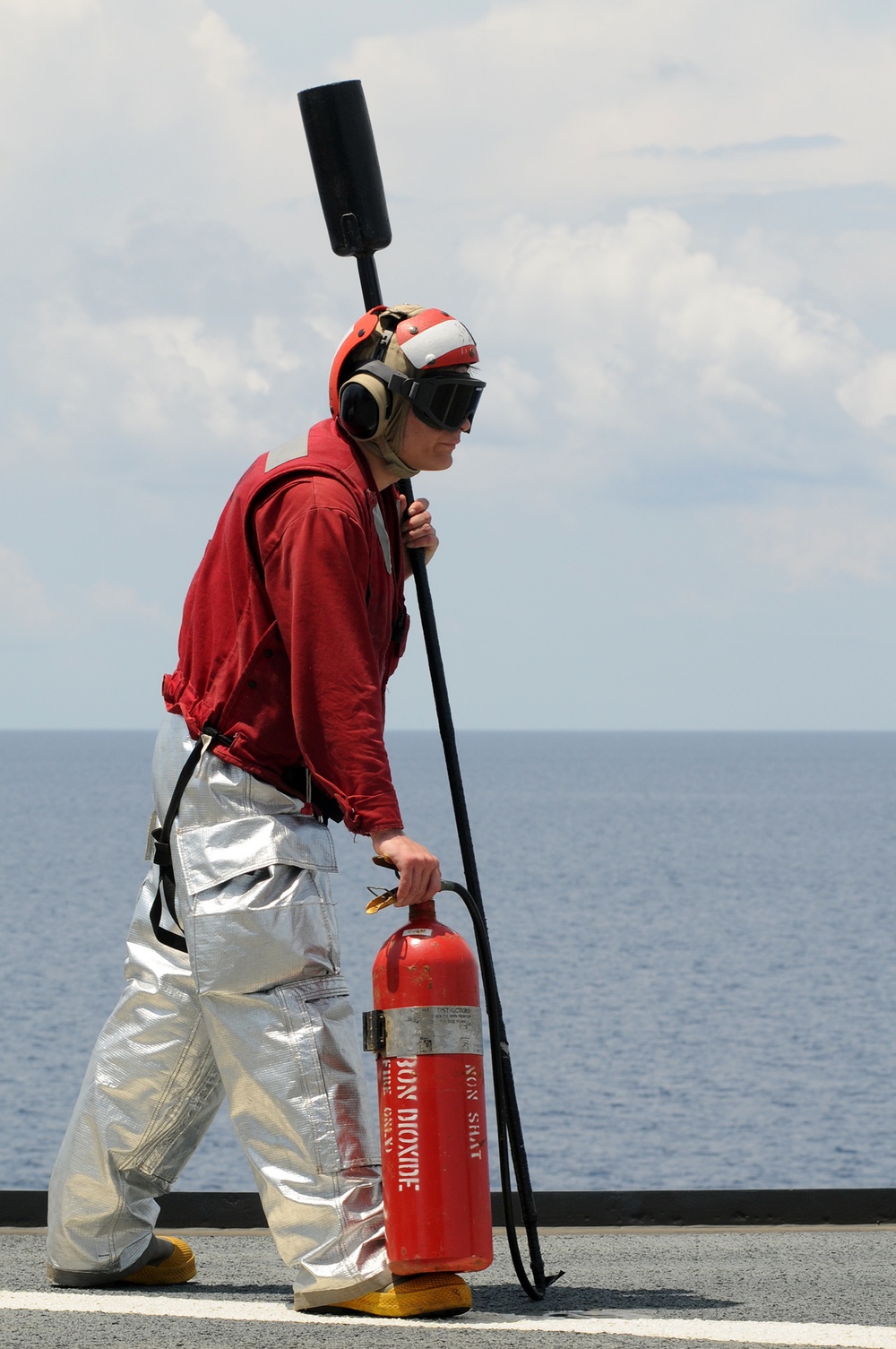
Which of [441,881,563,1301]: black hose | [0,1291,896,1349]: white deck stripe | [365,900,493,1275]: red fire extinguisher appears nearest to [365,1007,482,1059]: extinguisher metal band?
[365,900,493,1275]: red fire extinguisher

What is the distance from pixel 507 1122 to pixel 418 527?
1.27 metres

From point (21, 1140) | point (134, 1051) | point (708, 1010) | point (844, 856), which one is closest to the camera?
point (134, 1051)

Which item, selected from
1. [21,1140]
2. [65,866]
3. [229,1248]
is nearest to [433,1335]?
[229,1248]

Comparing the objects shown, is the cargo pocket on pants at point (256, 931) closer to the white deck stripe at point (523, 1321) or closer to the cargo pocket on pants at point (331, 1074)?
the cargo pocket on pants at point (331, 1074)

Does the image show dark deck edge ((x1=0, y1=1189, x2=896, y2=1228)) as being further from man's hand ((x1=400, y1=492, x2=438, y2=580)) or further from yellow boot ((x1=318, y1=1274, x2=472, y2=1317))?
man's hand ((x1=400, y1=492, x2=438, y2=580))

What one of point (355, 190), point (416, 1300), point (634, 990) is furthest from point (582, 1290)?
point (634, 990)

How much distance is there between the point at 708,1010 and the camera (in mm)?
39688

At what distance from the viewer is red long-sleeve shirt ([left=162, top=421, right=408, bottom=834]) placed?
11.3 feet

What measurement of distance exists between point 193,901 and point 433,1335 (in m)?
0.91

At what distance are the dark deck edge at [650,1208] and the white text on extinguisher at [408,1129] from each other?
1.03 m

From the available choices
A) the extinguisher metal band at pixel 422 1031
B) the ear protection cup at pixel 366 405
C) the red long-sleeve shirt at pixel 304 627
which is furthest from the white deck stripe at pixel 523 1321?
the ear protection cup at pixel 366 405

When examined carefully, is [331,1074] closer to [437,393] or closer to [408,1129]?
[408,1129]

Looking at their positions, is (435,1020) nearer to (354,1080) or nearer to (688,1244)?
(354,1080)

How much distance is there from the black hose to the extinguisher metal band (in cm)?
10
